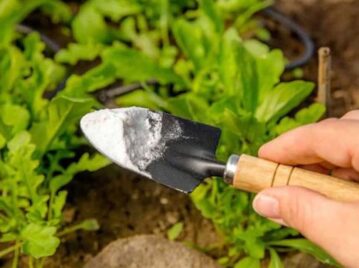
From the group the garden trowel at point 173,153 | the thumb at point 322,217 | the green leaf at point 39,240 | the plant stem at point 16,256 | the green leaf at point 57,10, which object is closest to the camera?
the thumb at point 322,217

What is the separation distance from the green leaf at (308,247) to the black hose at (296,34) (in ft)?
1.74

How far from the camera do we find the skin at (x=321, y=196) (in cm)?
104

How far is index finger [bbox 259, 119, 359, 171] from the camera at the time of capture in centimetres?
118

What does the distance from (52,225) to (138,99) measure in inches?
13.7

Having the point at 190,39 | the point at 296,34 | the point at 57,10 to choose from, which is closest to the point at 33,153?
the point at 190,39

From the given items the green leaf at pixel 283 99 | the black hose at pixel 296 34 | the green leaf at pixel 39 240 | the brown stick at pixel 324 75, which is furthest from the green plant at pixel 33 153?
the black hose at pixel 296 34

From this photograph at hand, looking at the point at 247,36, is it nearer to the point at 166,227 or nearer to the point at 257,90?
the point at 257,90

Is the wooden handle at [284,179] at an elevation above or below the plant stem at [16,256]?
above

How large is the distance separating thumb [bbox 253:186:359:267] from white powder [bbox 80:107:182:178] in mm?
208

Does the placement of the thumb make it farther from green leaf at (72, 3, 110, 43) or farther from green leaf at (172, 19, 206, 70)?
green leaf at (72, 3, 110, 43)

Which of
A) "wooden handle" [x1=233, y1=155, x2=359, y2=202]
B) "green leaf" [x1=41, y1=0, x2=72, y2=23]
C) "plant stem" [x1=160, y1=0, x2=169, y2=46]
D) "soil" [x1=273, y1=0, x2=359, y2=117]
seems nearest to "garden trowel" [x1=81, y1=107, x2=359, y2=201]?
"wooden handle" [x1=233, y1=155, x2=359, y2=202]

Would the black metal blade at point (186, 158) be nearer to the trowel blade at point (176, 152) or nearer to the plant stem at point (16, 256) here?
the trowel blade at point (176, 152)

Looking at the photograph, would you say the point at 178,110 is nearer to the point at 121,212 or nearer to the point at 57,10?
the point at 121,212

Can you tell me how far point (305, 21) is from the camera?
2.07 metres
